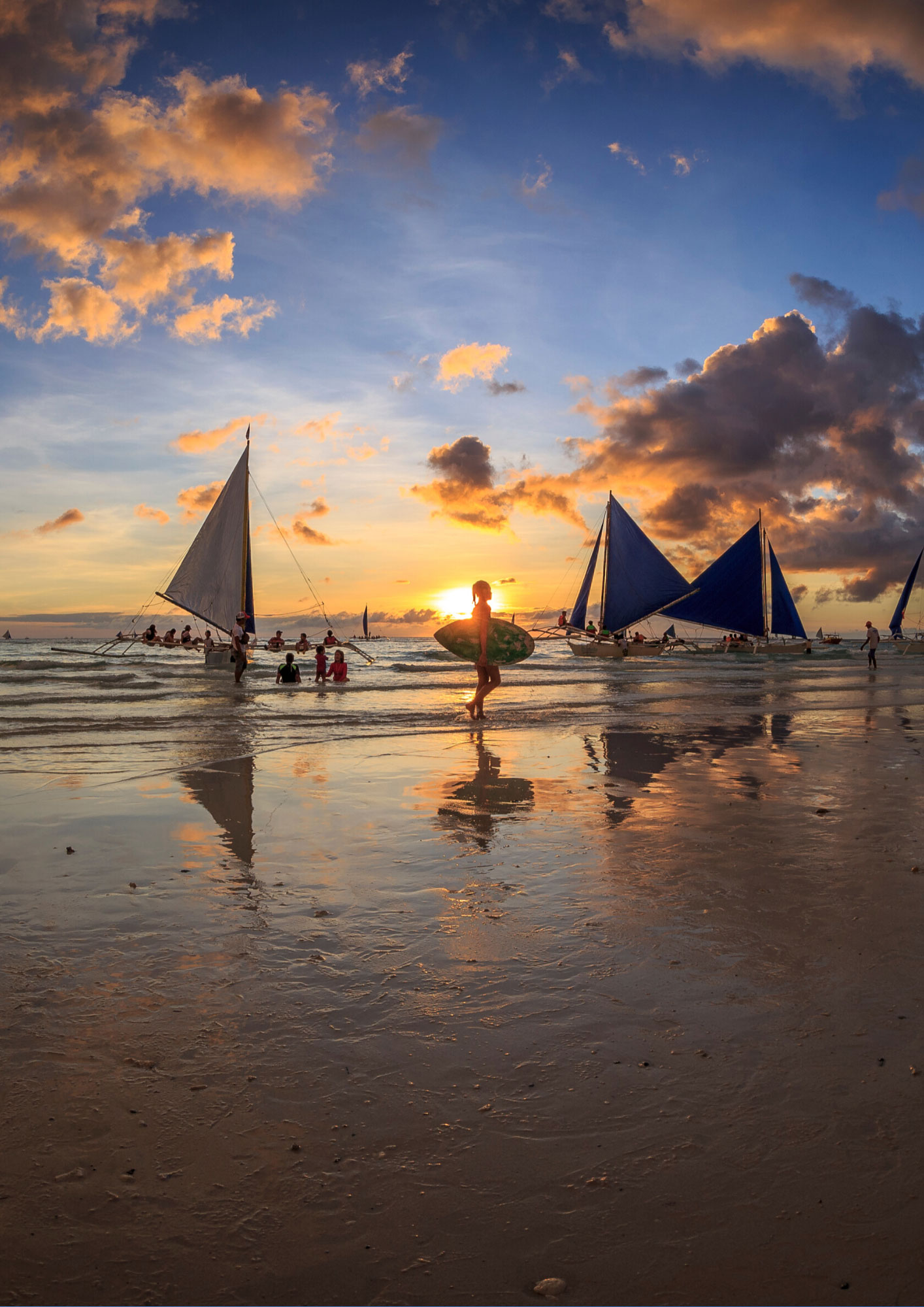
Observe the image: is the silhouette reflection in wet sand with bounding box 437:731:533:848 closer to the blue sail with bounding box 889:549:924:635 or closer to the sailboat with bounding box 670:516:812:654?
the sailboat with bounding box 670:516:812:654

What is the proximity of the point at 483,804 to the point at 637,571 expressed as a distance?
4508cm

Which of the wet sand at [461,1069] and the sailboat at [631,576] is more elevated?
the sailboat at [631,576]

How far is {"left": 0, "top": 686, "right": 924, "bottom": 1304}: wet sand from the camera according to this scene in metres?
1.92

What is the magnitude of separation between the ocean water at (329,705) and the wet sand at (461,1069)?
5.57 meters

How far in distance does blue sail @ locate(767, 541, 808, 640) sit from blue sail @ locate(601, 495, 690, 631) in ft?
40.0

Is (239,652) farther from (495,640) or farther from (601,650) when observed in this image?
(601,650)

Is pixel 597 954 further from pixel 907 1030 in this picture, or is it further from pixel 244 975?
pixel 244 975

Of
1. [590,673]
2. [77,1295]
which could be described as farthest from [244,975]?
[590,673]

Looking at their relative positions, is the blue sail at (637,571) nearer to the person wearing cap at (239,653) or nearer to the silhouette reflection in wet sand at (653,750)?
the person wearing cap at (239,653)

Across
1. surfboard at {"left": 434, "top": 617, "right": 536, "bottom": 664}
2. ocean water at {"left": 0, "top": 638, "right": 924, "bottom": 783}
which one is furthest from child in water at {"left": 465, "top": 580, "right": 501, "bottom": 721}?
surfboard at {"left": 434, "top": 617, "right": 536, "bottom": 664}

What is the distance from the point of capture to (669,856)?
5410 mm

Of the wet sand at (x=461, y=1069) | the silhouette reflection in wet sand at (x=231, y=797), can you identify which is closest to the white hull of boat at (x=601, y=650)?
the silhouette reflection in wet sand at (x=231, y=797)

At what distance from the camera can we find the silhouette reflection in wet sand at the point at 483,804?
20.4 ft

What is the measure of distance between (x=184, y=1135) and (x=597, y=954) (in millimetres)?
2005
